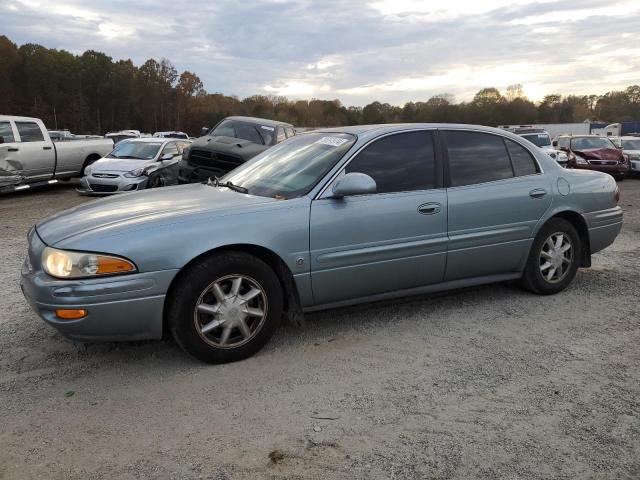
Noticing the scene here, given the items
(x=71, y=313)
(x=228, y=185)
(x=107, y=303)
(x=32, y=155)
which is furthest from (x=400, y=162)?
(x=32, y=155)

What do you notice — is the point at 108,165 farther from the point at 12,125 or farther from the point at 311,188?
the point at 311,188

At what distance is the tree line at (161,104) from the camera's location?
260 ft

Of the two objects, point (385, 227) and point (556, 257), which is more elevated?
point (385, 227)

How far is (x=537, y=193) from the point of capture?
469cm

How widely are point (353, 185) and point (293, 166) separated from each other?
72 cm

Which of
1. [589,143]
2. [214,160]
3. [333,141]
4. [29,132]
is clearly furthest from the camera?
[589,143]

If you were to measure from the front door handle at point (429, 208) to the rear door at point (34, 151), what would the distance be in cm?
1146

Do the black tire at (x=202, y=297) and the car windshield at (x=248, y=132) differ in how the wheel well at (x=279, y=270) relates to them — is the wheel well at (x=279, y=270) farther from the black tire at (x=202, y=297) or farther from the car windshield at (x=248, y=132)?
the car windshield at (x=248, y=132)

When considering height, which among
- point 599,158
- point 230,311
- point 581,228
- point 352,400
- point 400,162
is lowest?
point 352,400

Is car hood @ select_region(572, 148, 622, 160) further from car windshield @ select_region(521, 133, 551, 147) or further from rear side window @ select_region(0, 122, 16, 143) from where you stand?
rear side window @ select_region(0, 122, 16, 143)

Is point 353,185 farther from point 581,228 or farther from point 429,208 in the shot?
point 581,228

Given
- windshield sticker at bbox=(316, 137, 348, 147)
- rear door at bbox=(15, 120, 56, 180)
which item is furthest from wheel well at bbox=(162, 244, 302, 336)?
rear door at bbox=(15, 120, 56, 180)

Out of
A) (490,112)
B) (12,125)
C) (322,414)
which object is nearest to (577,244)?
(322,414)

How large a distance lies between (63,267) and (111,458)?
122 cm
